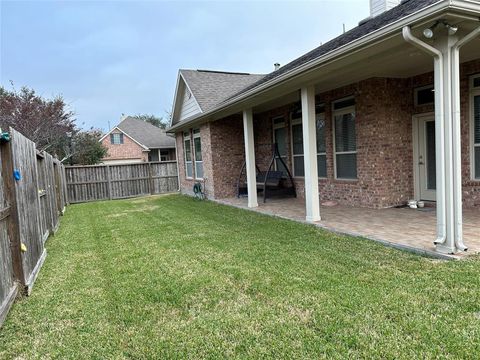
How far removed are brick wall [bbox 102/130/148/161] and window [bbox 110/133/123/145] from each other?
215 millimetres

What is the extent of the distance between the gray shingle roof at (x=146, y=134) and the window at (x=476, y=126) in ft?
74.0

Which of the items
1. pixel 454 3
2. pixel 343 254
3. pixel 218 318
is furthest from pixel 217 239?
pixel 454 3

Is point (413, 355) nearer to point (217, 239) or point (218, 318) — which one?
point (218, 318)

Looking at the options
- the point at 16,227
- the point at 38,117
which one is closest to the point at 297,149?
the point at 16,227

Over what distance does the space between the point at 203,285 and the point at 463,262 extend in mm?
2864

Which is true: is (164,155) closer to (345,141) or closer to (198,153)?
(198,153)

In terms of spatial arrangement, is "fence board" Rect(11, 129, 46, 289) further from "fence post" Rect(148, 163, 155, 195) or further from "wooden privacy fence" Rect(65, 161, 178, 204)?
"fence post" Rect(148, 163, 155, 195)

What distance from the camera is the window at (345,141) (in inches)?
317

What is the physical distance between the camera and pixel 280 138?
11016 mm

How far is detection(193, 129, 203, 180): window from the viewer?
43.5ft

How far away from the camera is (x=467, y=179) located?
647cm

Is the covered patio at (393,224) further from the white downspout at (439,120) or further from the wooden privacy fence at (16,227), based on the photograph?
the wooden privacy fence at (16,227)

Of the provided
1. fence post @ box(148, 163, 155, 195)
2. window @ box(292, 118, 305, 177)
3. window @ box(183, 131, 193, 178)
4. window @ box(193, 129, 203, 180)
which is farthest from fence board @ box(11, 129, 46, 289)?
fence post @ box(148, 163, 155, 195)

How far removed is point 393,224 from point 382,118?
99.1 inches
